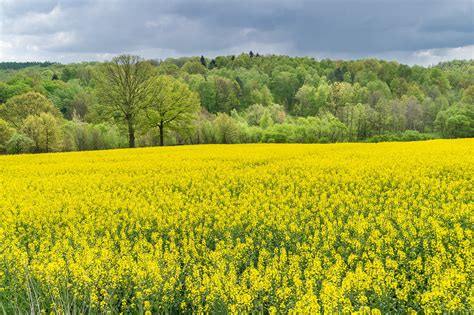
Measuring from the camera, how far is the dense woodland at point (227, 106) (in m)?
45.5

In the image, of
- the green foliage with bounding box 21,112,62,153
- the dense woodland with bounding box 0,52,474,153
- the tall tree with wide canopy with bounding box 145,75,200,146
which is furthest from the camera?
the green foliage with bounding box 21,112,62,153

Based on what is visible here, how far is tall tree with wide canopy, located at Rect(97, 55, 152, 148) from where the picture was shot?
4356 centimetres

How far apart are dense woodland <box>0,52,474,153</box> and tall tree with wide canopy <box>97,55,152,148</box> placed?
12cm

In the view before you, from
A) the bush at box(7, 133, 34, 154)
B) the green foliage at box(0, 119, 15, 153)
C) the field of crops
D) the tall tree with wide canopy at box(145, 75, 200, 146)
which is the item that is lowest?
the field of crops

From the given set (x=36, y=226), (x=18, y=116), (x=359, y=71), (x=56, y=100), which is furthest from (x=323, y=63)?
(x=36, y=226)

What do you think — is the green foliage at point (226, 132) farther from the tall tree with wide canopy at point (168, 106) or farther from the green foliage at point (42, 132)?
the green foliage at point (42, 132)

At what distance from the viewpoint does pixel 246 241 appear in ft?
28.4

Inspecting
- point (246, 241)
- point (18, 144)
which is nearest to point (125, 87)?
point (18, 144)

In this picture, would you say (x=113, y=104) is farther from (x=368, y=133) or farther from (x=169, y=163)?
(x=368, y=133)

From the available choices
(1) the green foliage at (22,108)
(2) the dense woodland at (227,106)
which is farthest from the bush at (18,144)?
(1) the green foliage at (22,108)

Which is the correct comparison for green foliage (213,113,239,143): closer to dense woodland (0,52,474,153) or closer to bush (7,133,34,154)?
dense woodland (0,52,474,153)

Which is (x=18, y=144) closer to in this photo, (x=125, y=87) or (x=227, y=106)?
(x=125, y=87)

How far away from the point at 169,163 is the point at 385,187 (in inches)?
504

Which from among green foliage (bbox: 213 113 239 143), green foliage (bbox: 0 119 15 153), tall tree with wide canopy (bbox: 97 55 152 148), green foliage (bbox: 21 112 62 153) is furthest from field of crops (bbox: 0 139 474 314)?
green foliage (bbox: 213 113 239 143)
